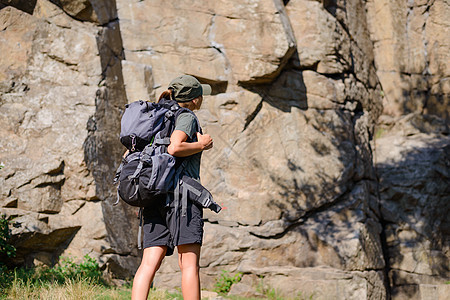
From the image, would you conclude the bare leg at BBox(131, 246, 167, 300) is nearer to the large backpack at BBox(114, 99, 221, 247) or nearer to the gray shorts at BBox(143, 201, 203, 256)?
the gray shorts at BBox(143, 201, 203, 256)

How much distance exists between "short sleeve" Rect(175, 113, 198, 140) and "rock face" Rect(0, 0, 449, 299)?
3.42m

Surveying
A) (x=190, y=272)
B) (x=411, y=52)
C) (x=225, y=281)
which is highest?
(x=411, y=52)

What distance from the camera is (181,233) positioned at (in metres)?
3.35

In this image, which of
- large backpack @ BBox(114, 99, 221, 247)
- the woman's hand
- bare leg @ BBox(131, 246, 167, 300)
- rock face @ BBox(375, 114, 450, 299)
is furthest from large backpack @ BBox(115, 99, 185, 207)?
rock face @ BBox(375, 114, 450, 299)

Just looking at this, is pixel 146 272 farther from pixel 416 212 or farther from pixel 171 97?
pixel 416 212

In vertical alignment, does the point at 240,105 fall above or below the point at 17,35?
below

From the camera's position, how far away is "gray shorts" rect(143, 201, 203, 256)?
11.0 feet

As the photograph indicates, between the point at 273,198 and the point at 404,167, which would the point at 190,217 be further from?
the point at 404,167

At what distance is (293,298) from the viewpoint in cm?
653

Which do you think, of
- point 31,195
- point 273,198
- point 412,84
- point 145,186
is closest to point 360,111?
point 412,84

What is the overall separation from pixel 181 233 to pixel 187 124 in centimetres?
77

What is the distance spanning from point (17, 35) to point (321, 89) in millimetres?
4674

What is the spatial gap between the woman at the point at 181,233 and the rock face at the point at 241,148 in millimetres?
3253

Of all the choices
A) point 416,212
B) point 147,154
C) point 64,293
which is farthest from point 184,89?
point 416,212
